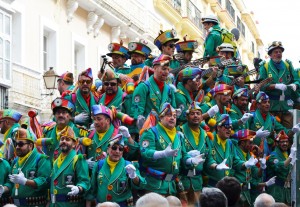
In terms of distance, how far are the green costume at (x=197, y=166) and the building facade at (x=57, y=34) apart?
10.2m

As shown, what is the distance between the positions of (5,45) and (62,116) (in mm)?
10622

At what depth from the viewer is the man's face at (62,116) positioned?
1245 centimetres

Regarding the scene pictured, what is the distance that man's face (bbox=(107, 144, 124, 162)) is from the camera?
37.1 feet

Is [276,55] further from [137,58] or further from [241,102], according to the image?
[137,58]

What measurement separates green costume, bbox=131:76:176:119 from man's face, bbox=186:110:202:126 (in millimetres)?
444

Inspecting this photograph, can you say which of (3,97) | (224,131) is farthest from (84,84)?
(3,97)

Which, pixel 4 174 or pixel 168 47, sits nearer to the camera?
pixel 4 174

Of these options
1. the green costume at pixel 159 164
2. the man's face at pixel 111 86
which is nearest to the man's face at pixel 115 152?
the green costume at pixel 159 164

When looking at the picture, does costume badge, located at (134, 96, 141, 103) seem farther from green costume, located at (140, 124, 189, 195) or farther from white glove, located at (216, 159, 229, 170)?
white glove, located at (216, 159, 229, 170)

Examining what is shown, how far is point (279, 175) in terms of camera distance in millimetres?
14953

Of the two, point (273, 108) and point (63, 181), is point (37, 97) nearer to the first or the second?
point (273, 108)

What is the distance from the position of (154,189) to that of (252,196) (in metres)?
3.38

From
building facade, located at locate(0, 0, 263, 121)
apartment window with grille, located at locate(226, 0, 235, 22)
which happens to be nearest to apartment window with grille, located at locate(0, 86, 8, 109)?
building facade, located at locate(0, 0, 263, 121)

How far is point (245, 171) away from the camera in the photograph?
1380 cm
